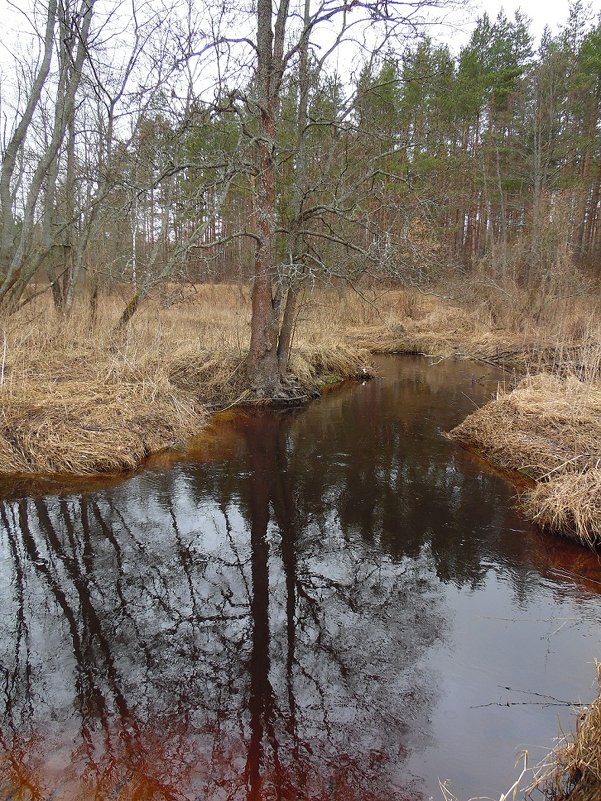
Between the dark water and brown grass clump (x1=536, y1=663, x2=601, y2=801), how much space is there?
1.13ft

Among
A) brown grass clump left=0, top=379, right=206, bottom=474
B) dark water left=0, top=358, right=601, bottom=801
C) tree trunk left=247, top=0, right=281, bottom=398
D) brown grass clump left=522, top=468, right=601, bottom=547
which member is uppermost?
tree trunk left=247, top=0, right=281, bottom=398

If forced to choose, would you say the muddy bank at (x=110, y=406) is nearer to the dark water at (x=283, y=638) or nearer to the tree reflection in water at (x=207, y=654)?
the dark water at (x=283, y=638)

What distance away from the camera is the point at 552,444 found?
6973mm

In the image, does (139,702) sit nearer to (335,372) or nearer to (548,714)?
(548,714)

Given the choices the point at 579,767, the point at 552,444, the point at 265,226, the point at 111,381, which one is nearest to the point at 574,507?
the point at 552,444

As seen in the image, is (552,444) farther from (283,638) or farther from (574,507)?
(283,638)

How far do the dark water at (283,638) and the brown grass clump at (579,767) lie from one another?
1.13ft

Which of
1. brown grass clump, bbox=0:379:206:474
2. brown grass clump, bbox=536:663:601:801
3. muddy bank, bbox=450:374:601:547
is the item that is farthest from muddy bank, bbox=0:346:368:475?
brown grass clump, bbox=536:663:601:801

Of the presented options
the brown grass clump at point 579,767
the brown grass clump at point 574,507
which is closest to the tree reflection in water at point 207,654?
the brown grass clump at point 579,767

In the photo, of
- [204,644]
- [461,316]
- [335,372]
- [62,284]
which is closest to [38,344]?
[62,284]

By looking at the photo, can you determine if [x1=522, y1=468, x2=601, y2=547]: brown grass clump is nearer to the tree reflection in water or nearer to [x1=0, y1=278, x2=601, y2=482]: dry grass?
[x1=0, y1=278, x2=601, y2=482]: dry grass

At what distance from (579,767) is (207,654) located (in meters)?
2.30

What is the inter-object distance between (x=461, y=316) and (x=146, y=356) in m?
13.9

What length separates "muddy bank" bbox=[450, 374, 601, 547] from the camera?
5.40 metres
